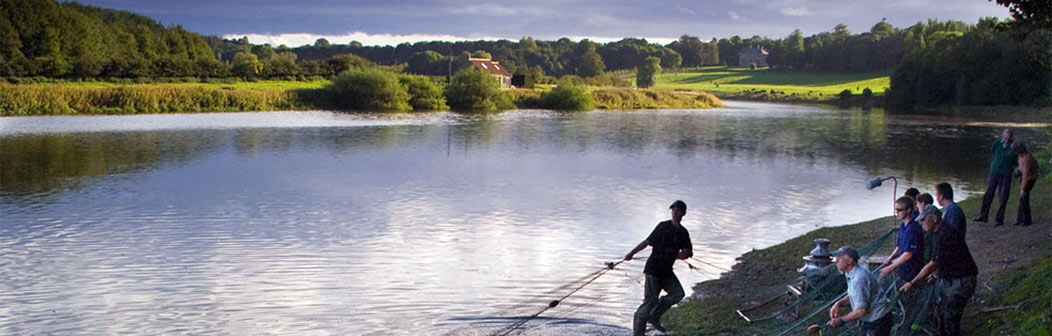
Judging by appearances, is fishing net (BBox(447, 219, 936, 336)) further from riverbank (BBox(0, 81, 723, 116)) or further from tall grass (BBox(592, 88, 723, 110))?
tall grass (BBox(592, 88, 723, 110))

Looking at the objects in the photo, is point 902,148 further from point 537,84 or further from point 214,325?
Result: point 537,84

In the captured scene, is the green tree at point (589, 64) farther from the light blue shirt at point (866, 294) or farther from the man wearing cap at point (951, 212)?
the light blue shirt at point (866, 294)

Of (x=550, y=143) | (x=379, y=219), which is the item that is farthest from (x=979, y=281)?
(x=550, y=143)

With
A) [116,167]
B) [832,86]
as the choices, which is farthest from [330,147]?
[832,86]

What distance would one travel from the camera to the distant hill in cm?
7300

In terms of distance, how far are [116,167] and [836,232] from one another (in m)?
22.1

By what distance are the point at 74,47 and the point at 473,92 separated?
41270 mm

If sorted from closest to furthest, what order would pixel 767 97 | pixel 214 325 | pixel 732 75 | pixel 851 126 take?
1. pixel 214 325
2. pixel 851 126
3. pixel 767 97
4. pixel 732 75

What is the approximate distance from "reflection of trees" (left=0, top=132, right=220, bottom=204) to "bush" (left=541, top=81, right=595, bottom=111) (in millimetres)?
44571

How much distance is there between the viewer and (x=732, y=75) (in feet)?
545

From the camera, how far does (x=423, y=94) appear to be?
252 feet

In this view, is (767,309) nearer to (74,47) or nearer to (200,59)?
(200,59)

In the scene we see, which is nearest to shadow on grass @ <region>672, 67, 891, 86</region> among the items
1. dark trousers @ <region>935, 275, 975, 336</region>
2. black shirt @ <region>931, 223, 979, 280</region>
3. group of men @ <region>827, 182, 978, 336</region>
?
group of men @ <region>827, 182, 978, 336</region>

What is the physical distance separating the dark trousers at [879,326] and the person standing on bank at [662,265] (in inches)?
90.6
